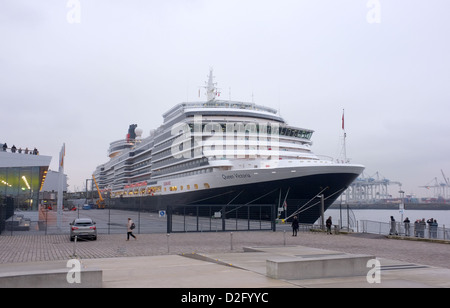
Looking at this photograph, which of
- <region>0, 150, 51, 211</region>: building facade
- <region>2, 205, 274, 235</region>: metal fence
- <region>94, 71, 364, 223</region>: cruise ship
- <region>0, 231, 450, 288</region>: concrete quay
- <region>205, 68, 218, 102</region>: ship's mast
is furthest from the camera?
<region>205, 68, 218, 102</region>: ship's mast

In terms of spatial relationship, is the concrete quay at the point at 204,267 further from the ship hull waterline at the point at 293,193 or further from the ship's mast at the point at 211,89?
the ship's mast at the point at 211,89

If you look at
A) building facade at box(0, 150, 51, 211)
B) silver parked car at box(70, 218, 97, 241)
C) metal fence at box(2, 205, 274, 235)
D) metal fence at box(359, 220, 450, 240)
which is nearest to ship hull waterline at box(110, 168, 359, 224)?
metal fence at box(2, 205, 274, 235)

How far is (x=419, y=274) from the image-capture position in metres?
11.9

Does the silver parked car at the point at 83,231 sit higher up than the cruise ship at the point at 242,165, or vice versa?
the cruise ship at the point at 242,165

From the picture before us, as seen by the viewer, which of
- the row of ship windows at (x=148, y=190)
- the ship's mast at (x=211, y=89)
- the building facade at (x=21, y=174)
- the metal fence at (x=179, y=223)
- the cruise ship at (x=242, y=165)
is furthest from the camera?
the ship's mast at (x=211, y=89)

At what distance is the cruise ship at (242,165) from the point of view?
37.5 metres

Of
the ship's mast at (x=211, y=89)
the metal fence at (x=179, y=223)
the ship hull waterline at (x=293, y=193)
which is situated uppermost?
the ship's mast at (x=211, y=89)

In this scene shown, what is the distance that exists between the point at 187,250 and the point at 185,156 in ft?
97.8

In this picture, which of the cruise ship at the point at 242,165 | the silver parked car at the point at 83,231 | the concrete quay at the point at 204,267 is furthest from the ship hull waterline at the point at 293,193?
the concrete quay at the point at 204,267

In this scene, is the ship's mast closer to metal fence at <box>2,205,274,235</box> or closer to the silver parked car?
metal fence at <box>2,205,274,235</box>

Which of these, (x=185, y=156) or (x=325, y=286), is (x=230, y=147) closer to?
(x=185, y=156)

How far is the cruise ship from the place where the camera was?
37.5 metres

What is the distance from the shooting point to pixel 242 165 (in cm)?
4003
